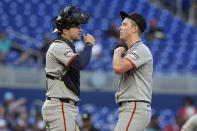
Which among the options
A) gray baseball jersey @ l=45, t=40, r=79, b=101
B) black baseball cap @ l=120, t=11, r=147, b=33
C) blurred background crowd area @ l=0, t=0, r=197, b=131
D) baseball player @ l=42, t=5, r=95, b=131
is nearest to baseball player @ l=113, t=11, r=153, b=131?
black baseball cap @ l=120, t=11, r=147, b=33

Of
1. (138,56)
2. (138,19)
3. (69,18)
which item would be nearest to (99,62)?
(69,18)

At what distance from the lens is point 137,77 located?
20.3 ft

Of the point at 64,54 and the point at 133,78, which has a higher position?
the point at 64,54

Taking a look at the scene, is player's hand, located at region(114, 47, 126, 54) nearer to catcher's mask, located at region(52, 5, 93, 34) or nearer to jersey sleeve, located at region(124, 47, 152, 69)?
jersey sleeve, located at region(124, 47, 152, 69)

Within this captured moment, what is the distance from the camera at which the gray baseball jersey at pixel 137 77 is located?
20.1 feet

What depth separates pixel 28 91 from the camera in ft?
48.2

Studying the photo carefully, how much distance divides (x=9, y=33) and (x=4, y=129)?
4776 mm

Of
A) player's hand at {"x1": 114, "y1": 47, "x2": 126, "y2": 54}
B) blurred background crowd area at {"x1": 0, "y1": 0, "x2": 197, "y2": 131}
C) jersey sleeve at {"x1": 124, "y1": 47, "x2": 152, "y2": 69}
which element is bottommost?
blurred background crowd area at {"x1": 0, "y1": 0, "x2": 197, "y2": 131}

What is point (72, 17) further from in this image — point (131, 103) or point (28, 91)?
point (28, 91)

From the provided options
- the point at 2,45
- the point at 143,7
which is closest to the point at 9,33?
the point at 2,45

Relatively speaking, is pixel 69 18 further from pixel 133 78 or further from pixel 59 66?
pixel 133 78

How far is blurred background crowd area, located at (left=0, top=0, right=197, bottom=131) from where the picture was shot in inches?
557

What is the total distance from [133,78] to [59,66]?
0.79 meters

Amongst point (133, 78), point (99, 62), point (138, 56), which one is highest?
point (138, 56)
